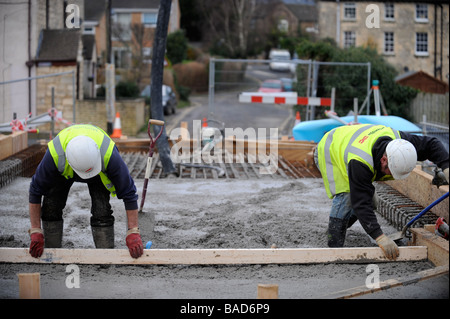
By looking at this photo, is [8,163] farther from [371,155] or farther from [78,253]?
[371,155]

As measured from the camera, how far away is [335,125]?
1015cm

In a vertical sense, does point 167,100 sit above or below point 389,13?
below

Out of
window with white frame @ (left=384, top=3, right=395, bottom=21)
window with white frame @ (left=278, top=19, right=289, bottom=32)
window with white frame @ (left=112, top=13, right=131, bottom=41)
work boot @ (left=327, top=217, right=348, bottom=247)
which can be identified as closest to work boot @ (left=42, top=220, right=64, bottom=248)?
work boot @ (left=327, top=217, right=348, bottom=247)

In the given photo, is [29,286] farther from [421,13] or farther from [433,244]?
[421,13]

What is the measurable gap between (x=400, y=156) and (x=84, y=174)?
8.09ft

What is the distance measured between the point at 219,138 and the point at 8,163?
4014mm

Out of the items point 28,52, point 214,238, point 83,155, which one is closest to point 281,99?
point 28,52

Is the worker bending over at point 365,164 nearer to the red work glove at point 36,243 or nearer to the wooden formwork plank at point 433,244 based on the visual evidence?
the wooden formwork plank at point 433,244

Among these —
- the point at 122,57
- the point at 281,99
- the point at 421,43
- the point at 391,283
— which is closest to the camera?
the point at 391,283

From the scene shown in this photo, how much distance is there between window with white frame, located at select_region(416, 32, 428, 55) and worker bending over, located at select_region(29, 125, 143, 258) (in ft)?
105

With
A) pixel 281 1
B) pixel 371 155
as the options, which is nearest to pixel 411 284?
pixel 371 155

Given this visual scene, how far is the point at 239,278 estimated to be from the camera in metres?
4.96

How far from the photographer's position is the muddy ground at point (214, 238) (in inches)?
184

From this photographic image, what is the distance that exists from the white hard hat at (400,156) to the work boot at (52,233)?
9.40 ft
